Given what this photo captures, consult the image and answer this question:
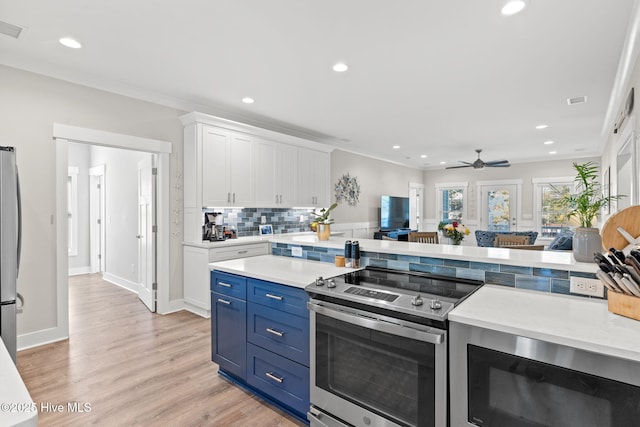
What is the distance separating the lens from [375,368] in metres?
1.61

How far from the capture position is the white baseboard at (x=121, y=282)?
5.19 meters

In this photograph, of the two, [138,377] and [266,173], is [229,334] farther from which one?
[266,173]

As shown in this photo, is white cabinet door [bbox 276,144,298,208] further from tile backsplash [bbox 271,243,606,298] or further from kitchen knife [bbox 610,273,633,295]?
kitchen knife [bbox 610,273,633,295]

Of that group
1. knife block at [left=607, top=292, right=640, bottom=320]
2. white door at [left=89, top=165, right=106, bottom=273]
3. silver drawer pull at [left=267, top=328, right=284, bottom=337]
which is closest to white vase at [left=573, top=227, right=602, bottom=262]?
knife block at [left=607, top=292, right=640, bottom=320]

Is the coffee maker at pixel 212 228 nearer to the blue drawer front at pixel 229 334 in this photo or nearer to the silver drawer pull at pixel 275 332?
the blue drawer front at pixel 229 334

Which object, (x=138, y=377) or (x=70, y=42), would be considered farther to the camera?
(x=70, y=42)

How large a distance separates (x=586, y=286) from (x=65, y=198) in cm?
428

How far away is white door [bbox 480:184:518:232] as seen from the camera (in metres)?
8.95

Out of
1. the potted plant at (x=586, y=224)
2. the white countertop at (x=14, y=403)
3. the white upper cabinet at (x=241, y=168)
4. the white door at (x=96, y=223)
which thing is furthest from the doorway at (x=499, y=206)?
the white countertop at (x=14, y=403)

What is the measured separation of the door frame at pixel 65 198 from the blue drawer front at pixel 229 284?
187 centimetres

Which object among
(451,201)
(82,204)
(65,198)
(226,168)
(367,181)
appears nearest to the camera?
(65,198)

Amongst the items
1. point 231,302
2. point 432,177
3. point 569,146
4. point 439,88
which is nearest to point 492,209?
point 432,177

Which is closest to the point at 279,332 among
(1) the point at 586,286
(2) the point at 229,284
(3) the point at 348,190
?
(2) the point at 229,284

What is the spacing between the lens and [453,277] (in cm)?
197
